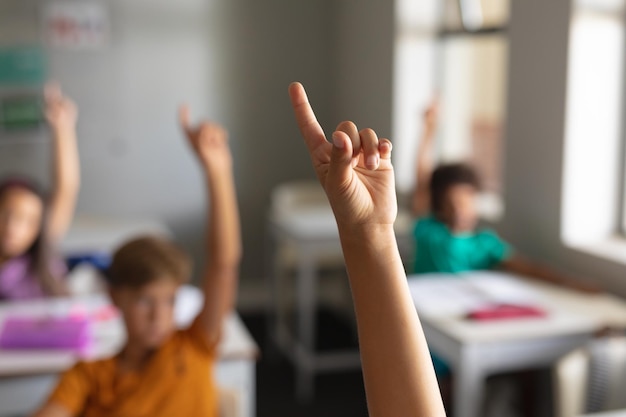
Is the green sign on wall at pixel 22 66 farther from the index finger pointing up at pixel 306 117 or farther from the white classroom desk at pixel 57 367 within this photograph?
the index finger pointing up at pixel 306 117

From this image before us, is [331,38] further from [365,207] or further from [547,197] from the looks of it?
[365,207]

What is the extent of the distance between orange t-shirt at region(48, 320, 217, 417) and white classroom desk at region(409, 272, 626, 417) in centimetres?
83

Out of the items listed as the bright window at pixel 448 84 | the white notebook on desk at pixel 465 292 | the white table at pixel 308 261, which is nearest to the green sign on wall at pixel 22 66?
the white table at pixel 308 261

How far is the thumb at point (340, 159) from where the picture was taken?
712 millimetres

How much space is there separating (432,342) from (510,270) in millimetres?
744

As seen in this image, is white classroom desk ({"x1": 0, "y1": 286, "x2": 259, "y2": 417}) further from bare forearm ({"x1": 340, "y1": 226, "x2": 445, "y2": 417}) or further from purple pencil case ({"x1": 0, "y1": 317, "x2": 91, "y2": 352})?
bare forearm ({"x1": 340, "y1": 226, "x2": 445, "y2": 417})

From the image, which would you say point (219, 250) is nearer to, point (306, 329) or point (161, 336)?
point (161, 336)

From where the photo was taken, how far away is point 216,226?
1.87 metres

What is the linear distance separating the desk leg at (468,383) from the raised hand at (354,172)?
155 cm

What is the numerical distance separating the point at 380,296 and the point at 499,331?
163 cm

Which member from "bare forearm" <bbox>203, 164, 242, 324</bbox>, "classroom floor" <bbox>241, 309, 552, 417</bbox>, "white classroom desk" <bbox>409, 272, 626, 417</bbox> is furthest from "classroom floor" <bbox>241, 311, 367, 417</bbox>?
"bare forearm" <bbox>203, 164, 242, 324</bbox>

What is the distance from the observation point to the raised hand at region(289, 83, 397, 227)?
0.75 meters

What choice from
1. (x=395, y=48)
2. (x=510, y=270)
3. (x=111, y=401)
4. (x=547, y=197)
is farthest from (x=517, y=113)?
(x=111, y=401)

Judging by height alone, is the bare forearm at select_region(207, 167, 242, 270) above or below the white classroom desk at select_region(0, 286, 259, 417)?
above
